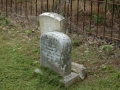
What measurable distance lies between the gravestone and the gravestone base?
0.06 meters

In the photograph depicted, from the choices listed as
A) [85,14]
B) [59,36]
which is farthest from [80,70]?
[85,14]

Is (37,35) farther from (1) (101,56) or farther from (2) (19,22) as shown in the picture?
(1) (101,56)

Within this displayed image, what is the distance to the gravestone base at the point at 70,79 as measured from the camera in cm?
414

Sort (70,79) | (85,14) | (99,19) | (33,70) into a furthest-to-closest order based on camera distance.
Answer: (85,14) < (99,19) < (33,70) < (70,79)

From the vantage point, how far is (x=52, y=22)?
433 centimetres

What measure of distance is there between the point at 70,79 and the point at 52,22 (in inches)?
33.7

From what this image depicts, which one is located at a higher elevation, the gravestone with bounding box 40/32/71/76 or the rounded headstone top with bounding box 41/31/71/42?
the rounded headstone top with bounding box 41/31/71/42

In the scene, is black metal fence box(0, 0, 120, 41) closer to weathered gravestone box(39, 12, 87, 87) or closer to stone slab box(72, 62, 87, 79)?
stone slab box(72, 62, 87, 79)

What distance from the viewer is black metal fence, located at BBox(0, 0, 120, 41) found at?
5.65 meters

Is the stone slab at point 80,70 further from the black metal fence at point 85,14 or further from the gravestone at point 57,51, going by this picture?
the black metal fence at point 85,14

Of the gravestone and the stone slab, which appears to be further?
the stone slab

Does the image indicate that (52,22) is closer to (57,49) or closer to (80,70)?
Answer: (57,49)

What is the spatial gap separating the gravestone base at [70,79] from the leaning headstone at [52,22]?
2.09 feet

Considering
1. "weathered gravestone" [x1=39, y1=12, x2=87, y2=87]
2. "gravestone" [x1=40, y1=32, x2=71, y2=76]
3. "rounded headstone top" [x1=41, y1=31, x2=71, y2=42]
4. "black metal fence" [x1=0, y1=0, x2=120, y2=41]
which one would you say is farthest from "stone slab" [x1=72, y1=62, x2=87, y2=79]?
"black metal fence" [x1=0, y1=0, x2=120, y2=41]
